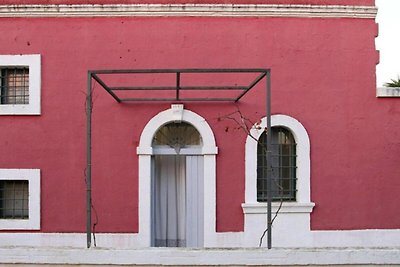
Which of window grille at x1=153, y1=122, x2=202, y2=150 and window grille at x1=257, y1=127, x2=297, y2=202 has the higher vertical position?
window grille at x1=153, y1=122, x2=202, y2=150

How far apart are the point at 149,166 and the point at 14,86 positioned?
2.91 m

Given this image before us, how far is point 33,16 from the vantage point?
8867mm

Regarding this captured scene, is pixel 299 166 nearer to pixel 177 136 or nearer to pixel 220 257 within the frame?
pixel 177 136

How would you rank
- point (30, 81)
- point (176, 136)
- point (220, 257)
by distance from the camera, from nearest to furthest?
point (220, 257), point (30, 81), point (176, 136)

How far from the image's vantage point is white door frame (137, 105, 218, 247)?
28.6 ft

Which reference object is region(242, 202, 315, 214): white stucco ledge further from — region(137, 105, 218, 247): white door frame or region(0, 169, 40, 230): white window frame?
region(0, 169, 40, 230): white window frame

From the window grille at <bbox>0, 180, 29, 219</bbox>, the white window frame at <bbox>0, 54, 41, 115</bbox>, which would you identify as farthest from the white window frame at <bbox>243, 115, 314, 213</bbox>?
the window grille at <bbox>0, 180, 29, 219</bbox>

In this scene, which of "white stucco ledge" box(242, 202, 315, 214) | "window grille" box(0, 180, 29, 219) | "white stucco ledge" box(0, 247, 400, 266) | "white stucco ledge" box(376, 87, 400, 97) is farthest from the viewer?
"window grille" box(0, 180, 29, 219)

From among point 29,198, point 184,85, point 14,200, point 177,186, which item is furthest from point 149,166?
point 14,200

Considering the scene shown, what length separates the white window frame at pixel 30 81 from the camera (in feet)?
28.8

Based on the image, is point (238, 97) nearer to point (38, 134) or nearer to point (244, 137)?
point (244, 137)

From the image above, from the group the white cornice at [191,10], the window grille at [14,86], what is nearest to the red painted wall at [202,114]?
the white cornice at [191,10]

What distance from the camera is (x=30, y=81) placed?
8812 mm

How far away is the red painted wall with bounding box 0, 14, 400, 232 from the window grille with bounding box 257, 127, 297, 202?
376 millimetres
